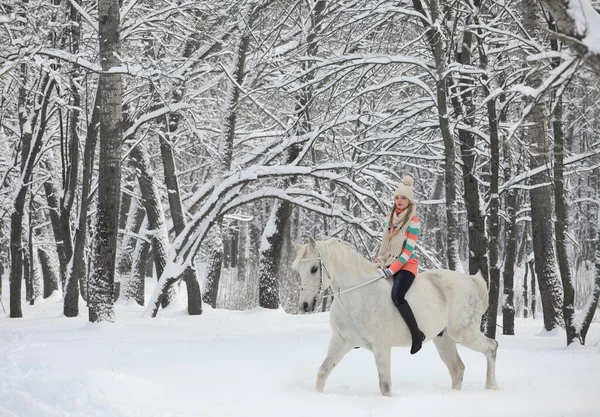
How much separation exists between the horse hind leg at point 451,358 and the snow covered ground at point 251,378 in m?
0.16

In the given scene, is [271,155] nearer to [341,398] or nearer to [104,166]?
[104,166]

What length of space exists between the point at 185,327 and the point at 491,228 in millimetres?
5839

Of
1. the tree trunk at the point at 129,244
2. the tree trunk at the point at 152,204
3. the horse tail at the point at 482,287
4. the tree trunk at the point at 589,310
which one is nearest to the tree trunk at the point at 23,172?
the tree trunk at the point at 152,204

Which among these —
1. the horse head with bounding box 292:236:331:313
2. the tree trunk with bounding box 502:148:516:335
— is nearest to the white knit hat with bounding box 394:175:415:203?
the horse head with bounding box 292:236:331:313

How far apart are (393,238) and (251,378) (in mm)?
2188

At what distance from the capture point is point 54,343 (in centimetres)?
933

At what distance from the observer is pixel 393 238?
23.6 ft

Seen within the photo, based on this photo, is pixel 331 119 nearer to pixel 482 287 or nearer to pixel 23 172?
pixel 482 287

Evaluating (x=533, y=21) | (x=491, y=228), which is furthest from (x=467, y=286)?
(x=533, y=21)

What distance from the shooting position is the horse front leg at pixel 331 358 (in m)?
6.78

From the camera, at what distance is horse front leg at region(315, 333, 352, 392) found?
22.2 feet

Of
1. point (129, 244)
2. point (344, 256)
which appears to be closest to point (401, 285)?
point (344, 256)

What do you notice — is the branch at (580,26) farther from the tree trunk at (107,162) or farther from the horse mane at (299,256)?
the tree trunk at (107,162)

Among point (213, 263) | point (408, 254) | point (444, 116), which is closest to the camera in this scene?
point (408, 254)
